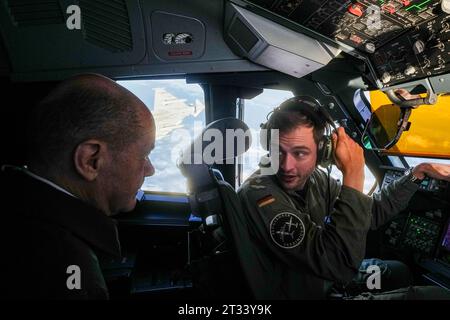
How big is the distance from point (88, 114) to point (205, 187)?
1.97 ft

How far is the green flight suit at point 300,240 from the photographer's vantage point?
1.10m

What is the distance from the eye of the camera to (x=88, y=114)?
2.45ft

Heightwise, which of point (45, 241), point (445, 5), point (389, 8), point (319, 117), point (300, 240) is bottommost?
point (300, 240)

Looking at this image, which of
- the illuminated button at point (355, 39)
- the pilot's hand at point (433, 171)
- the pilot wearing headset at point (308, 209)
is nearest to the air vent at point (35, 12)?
the pilot wearing headset at point (308, 209)

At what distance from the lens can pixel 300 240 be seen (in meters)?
1.15

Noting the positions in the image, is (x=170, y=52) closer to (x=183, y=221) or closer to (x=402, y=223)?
(x=183, y=221)

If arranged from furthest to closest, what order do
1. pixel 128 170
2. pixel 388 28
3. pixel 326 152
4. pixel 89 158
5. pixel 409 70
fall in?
pixel 409 70
pixel 388 28
pixel 326 152
pixel 128 170
pixel 89 158

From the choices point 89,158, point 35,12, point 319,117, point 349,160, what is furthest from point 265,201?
point 35,12

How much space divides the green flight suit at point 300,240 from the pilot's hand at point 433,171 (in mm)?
745

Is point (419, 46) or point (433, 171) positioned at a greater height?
point (419, 46)

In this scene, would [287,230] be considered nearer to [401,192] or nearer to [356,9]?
[401,192]

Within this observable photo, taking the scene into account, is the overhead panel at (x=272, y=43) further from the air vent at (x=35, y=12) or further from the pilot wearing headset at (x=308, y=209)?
the air vent at (x=35, y=12)

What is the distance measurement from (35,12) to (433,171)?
2748mm

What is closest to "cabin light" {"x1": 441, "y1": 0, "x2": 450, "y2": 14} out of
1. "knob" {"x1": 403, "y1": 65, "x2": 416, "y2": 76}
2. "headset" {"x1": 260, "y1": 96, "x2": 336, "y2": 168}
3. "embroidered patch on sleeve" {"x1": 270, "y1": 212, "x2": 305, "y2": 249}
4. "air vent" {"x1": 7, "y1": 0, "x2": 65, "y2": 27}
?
"knob" {"x1": 403, "y1": 65, "x2": 416, "y2": 76}
